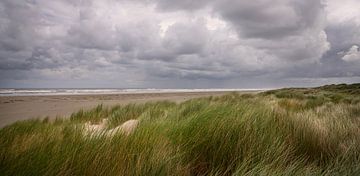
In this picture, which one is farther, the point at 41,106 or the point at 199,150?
the point at 41,106

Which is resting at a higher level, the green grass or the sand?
the green grass

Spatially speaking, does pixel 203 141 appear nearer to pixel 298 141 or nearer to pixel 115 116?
pixel 298 141

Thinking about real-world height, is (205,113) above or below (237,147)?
above

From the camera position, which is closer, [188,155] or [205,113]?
[188,155]

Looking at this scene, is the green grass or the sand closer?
the green grass

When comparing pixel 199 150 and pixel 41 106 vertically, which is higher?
pixel 199 150

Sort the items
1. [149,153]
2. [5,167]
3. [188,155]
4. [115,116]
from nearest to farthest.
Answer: [5,167] < [149,153] < [188,155] < [115,116]

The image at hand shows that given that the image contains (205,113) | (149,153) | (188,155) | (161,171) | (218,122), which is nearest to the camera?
(161,171)

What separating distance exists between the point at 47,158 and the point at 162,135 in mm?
1372

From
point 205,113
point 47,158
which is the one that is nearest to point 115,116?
point 205,113

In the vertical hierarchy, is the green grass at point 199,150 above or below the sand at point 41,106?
above

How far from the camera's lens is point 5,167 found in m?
2.06

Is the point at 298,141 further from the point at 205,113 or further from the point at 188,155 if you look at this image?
the point at 188,155

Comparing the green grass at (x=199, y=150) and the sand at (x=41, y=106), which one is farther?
the sand at (x=41, y=106)
